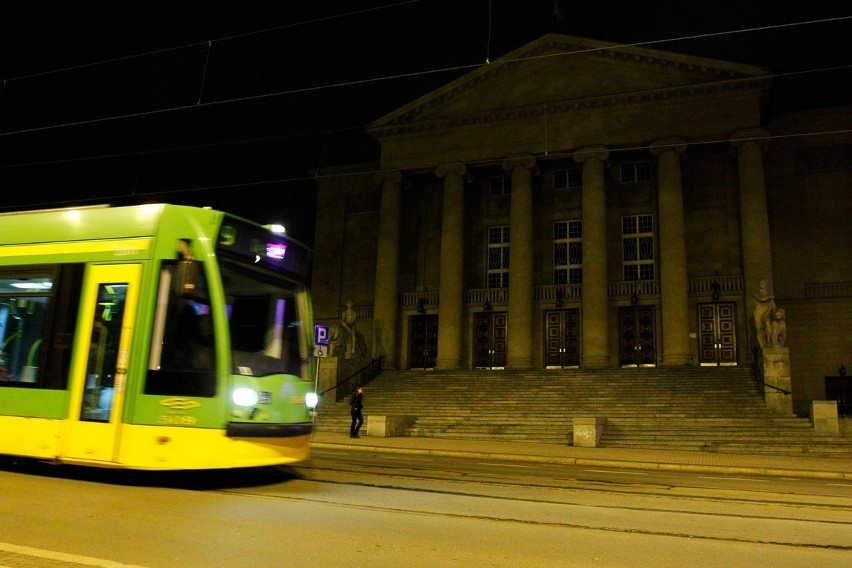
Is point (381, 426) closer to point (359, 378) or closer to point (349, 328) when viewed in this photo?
point (349, 328)

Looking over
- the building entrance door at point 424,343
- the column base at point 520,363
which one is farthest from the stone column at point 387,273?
the column base at point 520,363

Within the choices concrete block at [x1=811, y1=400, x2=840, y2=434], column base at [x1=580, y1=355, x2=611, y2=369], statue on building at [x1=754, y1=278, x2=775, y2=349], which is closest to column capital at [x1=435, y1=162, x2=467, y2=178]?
column base at [x1=580, y1=355, x2=611, y2=369]

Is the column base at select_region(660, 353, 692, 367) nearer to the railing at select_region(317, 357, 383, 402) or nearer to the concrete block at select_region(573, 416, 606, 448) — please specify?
the concrete block at select_region(573, 416, 606, 448)

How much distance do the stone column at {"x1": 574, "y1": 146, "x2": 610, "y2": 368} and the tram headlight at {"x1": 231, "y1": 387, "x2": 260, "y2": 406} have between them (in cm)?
2285

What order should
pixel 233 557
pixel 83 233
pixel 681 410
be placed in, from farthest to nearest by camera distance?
1. pixel 681 410
2. pixel 83 233
3. pixel 233 557

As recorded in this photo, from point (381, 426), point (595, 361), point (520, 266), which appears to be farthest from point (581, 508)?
point (520, 266)

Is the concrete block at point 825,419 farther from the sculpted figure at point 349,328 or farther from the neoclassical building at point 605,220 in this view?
the sculpted figure at point 349,328

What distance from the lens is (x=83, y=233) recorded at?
28.5ft

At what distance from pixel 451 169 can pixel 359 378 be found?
1131 cm

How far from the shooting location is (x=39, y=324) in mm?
8531

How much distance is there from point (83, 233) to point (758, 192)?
89.0 ft

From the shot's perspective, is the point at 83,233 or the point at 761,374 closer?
the point at 83,233

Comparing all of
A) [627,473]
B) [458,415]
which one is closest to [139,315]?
[627,473]

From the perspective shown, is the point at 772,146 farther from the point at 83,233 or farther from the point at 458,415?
the point at 83,233
